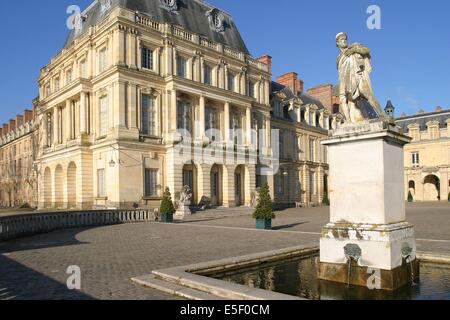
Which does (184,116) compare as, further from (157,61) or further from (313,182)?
(313,182)

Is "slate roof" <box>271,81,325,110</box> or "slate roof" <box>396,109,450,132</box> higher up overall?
"slate roof" <box>271,81,325,110</box>

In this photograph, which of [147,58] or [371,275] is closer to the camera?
[371,275]

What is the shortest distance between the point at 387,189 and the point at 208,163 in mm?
28773

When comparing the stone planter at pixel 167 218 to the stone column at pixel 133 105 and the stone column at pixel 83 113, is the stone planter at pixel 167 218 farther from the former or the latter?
the stone column at pixel 83 113

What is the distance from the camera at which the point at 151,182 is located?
32.9m

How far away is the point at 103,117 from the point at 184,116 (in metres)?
6.92

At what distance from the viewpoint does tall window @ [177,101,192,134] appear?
35.1 metres

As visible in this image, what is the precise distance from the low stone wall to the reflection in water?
11378 millimetres

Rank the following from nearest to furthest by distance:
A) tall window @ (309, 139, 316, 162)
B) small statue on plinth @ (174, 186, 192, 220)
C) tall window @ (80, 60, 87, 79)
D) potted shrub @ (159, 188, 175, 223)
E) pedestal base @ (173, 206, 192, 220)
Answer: potted shrub @ (159, 188, 175, 223) < pedestal base @ (173, 206, 192, 220) < small statue on plinth @ (174, 186, 192, 220) < tall window @ (80, 60, 87, 79) < tall window @ (309, 139, 316, 162)

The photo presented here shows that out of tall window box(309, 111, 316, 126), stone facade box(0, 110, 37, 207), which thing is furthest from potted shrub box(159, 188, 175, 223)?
stone facade box(0, 110, 37, 207)

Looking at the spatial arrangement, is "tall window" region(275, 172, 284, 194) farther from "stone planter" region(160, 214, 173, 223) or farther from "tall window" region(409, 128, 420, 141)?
"tall window" region(409, 128, 420, 141)
